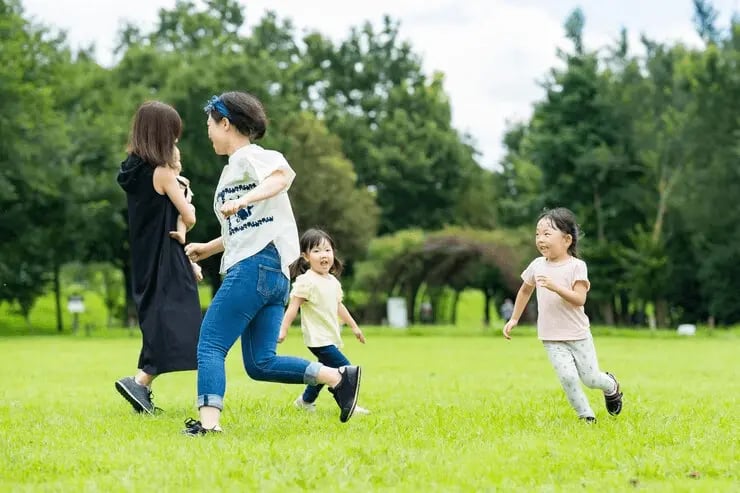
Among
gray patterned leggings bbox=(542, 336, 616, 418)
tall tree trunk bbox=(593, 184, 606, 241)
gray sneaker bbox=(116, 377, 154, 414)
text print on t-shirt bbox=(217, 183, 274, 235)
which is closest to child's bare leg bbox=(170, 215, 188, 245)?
gray sneaker bbox=(116, 377, 154, 414)

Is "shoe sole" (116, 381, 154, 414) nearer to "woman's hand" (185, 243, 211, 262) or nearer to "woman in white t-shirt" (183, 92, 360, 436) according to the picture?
"woman's hand" (185, 243, 211, 262)

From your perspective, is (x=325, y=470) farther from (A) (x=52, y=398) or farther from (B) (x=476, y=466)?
(A) (x=52, y=398)

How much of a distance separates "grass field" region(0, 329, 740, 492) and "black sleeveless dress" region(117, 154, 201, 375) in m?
0.50

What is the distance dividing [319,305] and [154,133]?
80.7 inches

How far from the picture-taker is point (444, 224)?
47750 mm

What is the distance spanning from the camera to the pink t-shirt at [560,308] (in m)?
7.57

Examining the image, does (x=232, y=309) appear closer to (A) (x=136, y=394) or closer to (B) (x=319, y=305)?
(A) (x=136, y=394)

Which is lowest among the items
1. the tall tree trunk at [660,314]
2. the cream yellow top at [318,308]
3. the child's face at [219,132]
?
the tall tree trunk at [660,314]

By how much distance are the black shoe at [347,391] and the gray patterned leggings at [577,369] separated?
1.53 metres

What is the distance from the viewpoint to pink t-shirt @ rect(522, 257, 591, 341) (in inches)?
298

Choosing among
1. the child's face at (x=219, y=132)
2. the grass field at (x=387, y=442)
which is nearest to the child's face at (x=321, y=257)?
the grass field at (x=387, y=442)

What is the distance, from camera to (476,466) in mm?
5328

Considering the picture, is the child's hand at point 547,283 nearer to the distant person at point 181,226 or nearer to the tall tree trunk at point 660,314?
the distant person at point 181,226

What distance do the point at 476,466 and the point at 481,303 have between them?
7855cm
